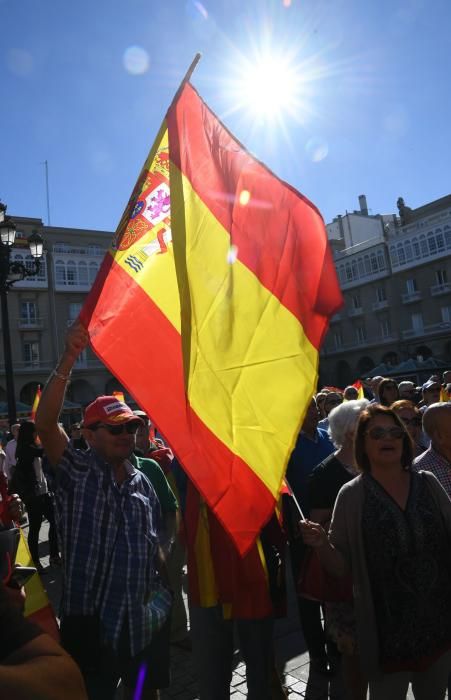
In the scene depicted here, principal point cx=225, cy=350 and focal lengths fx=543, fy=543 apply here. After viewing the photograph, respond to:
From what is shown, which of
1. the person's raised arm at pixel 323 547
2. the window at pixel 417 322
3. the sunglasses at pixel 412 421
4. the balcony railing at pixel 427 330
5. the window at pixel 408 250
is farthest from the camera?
the window at pixel 408 250

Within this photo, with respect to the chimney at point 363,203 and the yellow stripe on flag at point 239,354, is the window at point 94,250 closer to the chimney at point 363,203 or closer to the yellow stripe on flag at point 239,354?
the chimney at point 363,203

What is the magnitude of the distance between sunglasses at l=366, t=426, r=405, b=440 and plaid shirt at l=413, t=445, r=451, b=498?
63cm

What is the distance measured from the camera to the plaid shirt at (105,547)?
2365 millimetres

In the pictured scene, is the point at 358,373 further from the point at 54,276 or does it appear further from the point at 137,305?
the point at 137,305

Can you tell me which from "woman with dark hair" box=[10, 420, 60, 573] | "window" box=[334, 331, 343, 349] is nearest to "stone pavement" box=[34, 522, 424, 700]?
"woman with dark hair" box=[10, 420, 60, 573]

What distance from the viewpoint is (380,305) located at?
4338cm

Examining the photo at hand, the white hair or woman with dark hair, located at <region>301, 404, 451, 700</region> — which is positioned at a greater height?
the white hair

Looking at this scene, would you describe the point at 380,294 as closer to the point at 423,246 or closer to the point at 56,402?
the point at 423,246

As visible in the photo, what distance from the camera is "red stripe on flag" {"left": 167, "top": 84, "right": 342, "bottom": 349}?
2748 millimetres

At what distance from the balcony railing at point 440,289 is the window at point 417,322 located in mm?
2189

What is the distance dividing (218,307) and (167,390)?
48 centimetres

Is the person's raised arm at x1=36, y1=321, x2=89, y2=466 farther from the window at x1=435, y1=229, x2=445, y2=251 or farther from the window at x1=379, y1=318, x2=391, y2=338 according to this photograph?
the window at x1=379, y1=318, x2=391, y2=338

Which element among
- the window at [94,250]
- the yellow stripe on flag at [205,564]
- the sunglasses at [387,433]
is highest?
the window at [94,250]

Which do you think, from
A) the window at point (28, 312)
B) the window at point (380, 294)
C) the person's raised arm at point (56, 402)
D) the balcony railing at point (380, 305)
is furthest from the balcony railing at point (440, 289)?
the person's raised arm at point (56, 402)
